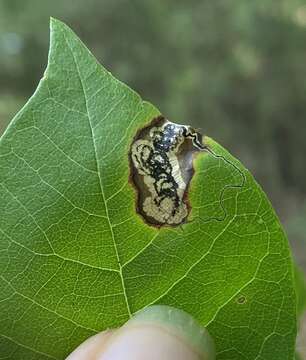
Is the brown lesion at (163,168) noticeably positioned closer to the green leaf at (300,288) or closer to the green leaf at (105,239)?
the green leaf at (105,239)

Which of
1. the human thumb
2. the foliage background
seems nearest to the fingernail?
the human thumb

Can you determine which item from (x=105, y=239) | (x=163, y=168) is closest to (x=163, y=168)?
(x=163, y=168)

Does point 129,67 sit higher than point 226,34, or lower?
lower

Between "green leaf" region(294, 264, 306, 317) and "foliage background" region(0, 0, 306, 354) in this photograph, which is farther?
"foliage background" region(0, 0, 306, 354)

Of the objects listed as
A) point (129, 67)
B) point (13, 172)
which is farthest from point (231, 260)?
point (129, 67)

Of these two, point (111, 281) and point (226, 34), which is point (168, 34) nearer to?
point (226, 34)

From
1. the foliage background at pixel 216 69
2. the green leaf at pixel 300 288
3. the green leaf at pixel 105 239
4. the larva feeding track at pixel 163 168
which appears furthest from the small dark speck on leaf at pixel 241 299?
the foliage background at pixel 216 69

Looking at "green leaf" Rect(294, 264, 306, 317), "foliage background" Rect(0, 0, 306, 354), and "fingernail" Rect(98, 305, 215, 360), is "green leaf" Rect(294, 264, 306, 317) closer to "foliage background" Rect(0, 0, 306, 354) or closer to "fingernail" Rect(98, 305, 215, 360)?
"fingernail" Rect(98, 305, 215, 360)
